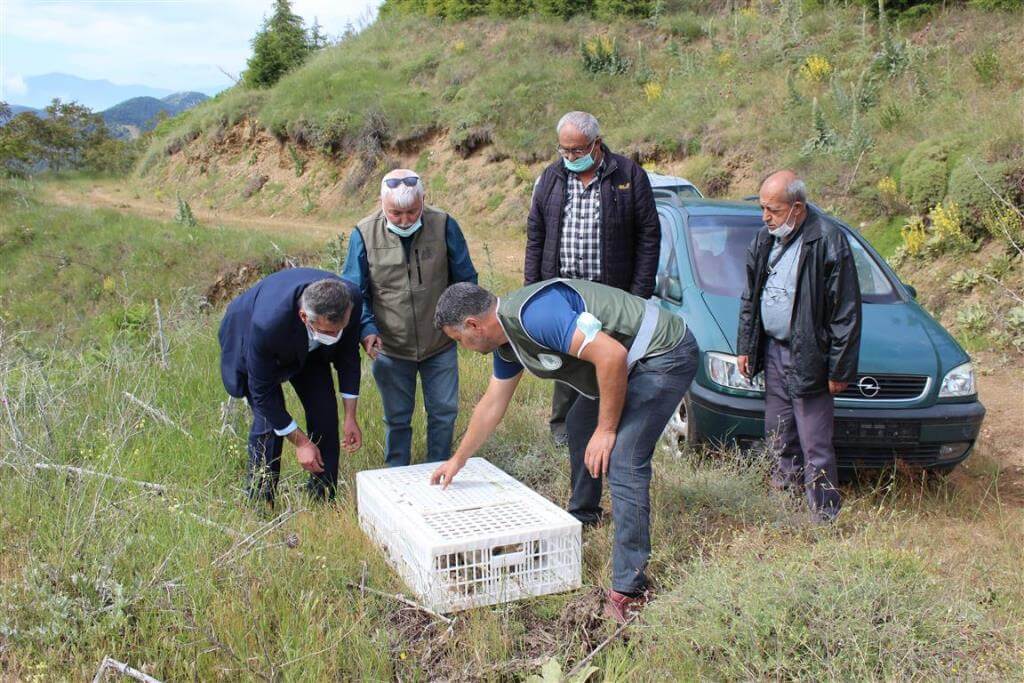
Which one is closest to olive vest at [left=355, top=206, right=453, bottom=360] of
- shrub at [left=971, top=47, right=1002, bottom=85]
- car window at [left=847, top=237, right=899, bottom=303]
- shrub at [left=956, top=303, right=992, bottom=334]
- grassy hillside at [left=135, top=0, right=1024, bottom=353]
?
car window at [left=847, top=237, right=899, bottom=303]

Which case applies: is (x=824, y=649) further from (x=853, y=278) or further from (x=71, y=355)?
(x=71, y=355)

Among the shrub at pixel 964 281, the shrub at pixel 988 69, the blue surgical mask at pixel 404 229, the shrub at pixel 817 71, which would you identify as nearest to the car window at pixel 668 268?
the blue surgical mask at pixel 404 229

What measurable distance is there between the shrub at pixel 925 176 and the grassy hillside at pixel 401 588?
5.09 m

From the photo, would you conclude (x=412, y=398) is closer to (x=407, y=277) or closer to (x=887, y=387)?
(x=407, y=277)

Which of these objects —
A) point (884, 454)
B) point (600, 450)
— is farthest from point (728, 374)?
point (600, 450)

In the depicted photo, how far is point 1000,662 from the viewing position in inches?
107

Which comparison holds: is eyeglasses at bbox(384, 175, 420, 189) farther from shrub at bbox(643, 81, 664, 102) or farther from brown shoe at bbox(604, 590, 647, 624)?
shrub at bbox(643, 81, 664, 102)

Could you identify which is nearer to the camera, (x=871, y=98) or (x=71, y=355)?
(x=71, y=355)

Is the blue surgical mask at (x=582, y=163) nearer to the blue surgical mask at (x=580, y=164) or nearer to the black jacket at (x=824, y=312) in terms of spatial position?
the blue surgical mask at (x=580, y=164)

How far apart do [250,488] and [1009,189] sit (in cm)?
790

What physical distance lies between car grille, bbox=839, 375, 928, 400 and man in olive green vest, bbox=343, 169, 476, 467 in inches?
89.7

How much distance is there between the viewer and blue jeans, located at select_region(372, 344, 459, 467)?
191 inches

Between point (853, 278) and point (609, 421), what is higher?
point (853, 278)

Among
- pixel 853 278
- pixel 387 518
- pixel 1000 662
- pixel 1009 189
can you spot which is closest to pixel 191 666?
pixel 387 518
